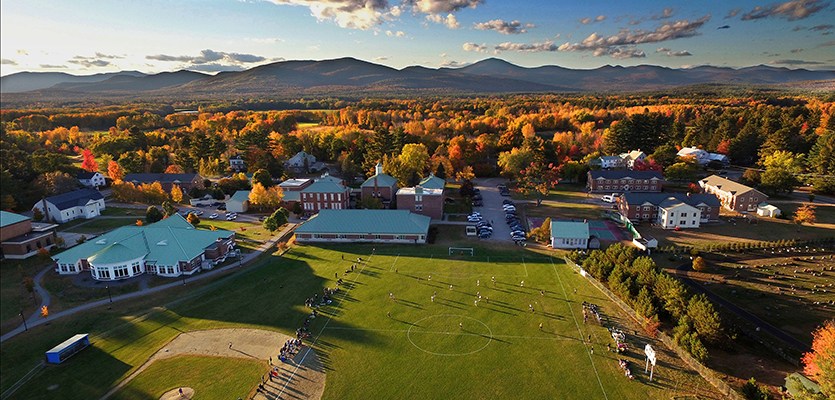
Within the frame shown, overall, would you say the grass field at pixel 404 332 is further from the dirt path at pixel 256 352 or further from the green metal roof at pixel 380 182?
the green metal roof at pixel 380 182

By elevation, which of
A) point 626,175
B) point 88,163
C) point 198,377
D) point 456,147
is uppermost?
point 456,147

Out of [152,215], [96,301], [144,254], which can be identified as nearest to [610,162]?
[144,254]

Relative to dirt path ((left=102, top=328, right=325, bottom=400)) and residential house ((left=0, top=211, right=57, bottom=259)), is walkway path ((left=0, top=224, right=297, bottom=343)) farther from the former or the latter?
dirt path ((left=102, top=328, right=325, bottom=400))

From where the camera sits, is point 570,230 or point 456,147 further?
point 456,147

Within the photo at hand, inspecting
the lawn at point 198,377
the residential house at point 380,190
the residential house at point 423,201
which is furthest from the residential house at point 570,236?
the lawn at point 198,377

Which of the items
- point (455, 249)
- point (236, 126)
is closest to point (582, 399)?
point (455, 249)

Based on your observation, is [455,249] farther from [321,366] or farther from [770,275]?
[770,275]

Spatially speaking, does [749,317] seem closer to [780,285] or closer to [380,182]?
[780,285]

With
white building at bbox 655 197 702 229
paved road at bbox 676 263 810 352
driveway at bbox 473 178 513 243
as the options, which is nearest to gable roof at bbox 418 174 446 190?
driveway at bbox 473 178 513 243
